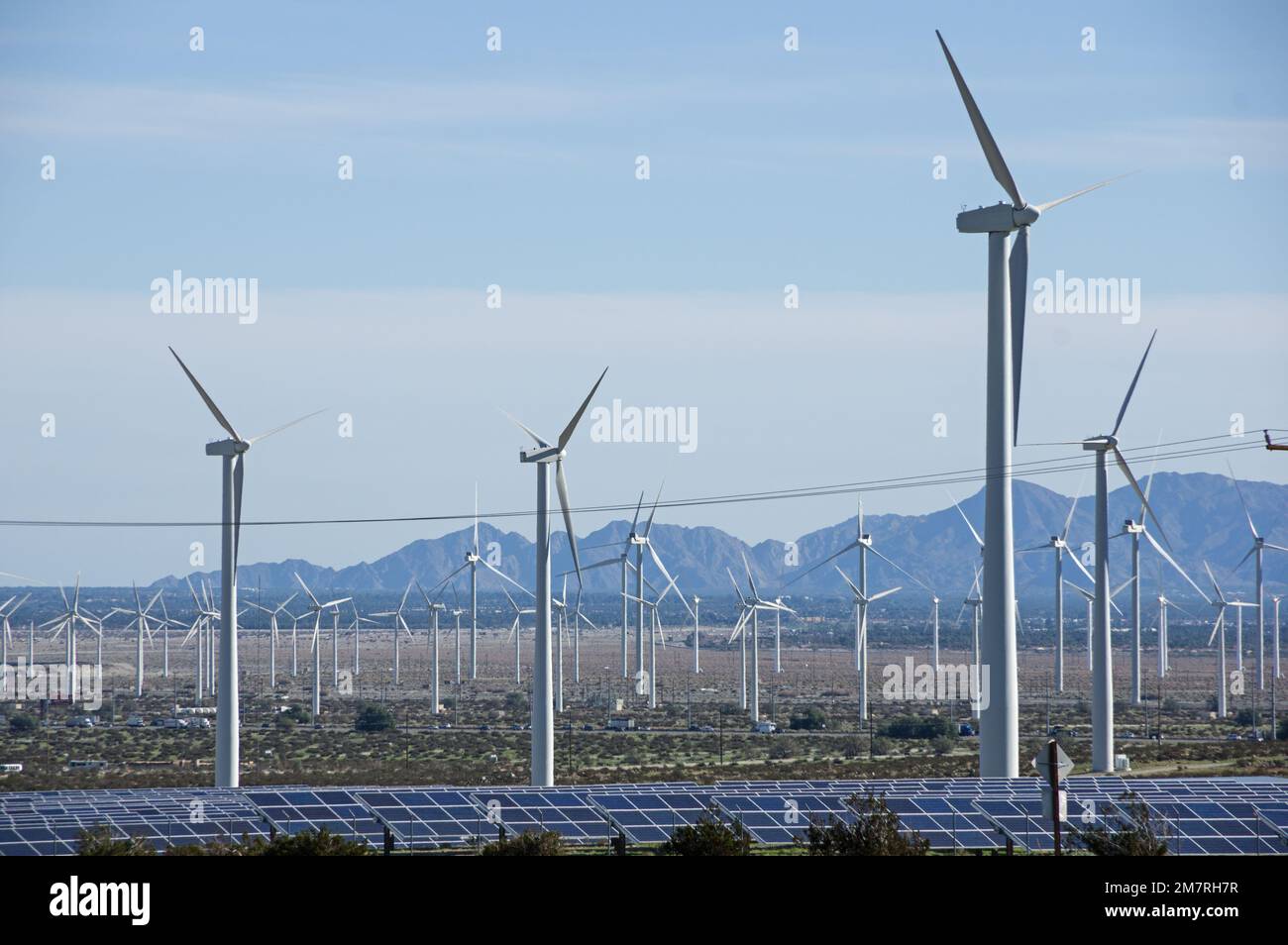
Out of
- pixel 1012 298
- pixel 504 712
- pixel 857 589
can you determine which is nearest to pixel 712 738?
pixel 857 589

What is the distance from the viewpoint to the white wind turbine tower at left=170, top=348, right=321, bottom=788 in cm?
6241

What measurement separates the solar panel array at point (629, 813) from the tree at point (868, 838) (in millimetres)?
2602

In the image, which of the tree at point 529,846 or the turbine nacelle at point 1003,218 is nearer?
the tree at point 529,846

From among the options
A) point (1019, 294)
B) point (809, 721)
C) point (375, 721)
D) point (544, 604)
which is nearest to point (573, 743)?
point (375, 721)

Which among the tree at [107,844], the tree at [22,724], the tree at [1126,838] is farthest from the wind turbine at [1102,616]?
the tree at [22,724]

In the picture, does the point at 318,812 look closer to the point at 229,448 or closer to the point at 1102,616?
the point at 229,448

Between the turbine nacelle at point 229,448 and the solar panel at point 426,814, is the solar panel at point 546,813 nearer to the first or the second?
the solar panel at point 426,814

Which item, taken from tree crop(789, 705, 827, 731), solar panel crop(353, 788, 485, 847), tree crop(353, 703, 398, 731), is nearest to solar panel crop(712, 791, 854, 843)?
solar panel crop(353, 788, 485, 847)

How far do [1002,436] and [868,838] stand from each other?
616 inches

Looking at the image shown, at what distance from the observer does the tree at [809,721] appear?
11751cm

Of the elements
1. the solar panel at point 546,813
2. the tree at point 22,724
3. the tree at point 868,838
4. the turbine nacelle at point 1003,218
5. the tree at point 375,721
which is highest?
the turbine nacelle at point 1003,218

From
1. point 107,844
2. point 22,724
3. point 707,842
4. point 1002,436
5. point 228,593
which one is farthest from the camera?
point 22,724

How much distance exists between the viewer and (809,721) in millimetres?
Answer: 119938
